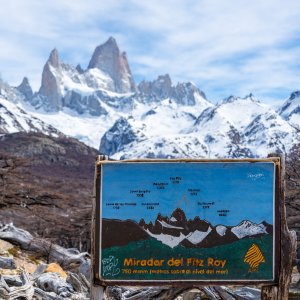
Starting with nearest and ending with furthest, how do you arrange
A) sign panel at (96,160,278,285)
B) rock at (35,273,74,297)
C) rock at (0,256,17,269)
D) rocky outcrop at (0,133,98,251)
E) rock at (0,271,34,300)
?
1. sign panel at (96,160,278,285)
2. rock at (0,271,34,300)
3. rock at (35,273,74,297)
4. rock at (0,256,17,269)
5. rocky outcrop at (0,133,98,251)

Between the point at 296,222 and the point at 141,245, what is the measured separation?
771 inches

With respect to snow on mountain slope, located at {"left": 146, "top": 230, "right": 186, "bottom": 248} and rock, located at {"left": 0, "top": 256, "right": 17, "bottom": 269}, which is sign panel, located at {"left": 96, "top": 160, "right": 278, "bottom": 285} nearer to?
snow on mountain slope, located at {"left": 146, "top": 230, "right": 186, "bottom": 248}

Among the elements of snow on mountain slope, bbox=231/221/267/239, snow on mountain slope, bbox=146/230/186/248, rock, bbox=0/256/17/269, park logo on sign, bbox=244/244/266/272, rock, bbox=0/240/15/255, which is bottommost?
rock, bbox=0/256/17/269

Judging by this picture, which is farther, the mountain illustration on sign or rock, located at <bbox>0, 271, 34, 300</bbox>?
rock, located at <bbox>0, 271, 34, 300</bbox>

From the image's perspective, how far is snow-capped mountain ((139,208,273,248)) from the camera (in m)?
8.95

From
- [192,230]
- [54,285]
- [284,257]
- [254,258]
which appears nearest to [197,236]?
[192,230]

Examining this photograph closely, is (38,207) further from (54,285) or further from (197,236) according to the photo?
(197,236)

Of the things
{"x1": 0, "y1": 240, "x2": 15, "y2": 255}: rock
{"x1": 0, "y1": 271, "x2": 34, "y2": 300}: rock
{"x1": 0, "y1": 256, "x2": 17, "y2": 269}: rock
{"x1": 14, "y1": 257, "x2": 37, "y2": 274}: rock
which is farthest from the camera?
{"x1": 0, "y1": 240, "x2": 15, "y2": 255}: rock

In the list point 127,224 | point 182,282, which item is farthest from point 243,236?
point 127,224

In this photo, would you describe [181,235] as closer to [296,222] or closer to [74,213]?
[296,222]

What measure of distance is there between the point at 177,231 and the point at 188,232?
A: 153 mm

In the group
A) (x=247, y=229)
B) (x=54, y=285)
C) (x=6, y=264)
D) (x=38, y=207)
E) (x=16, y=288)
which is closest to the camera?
(x=247, y=229)

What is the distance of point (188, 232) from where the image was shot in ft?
29.4

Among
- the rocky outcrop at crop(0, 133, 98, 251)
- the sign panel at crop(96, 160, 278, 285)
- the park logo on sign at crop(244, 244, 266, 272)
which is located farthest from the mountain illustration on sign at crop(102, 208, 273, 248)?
the rocky outcrop at crop(0, 133, 98, 251)
